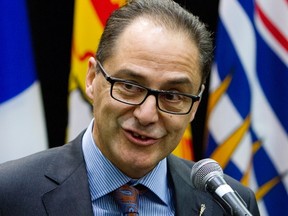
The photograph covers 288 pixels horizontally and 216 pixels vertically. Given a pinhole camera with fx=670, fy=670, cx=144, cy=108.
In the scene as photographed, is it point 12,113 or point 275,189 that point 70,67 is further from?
point 275,189

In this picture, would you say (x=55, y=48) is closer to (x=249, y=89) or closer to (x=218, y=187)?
(x=249, y=89)

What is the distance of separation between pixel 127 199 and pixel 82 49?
1.59 m

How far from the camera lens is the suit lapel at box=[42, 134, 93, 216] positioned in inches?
93.4

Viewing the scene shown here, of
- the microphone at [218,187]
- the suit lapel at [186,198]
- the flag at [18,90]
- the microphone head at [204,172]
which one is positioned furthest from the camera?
the flag at [18,90]

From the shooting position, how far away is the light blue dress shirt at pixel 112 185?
95.8 inches

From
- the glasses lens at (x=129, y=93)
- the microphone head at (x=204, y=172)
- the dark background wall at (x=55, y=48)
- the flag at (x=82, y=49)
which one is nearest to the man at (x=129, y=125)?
the glasses lens at (x=129, y=93)

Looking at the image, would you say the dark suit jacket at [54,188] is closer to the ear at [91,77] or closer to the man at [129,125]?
the man at [129,125]

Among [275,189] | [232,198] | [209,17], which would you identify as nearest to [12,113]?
[209,17]

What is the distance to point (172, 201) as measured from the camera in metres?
2.63

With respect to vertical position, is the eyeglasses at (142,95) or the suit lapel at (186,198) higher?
the eyeglasses at (142,95)

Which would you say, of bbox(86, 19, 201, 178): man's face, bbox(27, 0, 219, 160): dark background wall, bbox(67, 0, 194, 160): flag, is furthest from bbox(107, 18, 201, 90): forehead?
bbox(27, 0, 219, 160): dark background wall

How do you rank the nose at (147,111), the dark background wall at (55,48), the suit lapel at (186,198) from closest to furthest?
1. the nose at (147,111)
2. the suit lapel at (186,198)
3. the dark background wall at (55,48)

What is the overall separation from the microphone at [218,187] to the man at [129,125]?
0.31 metres

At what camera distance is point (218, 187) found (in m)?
1.95
